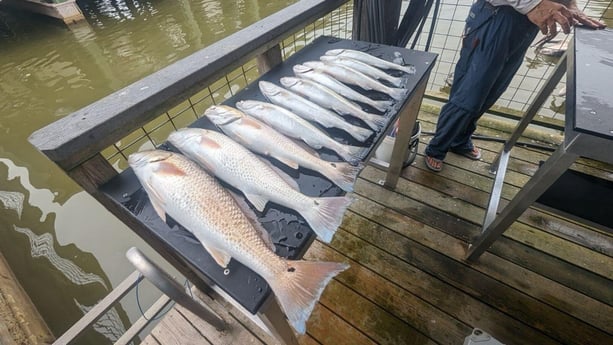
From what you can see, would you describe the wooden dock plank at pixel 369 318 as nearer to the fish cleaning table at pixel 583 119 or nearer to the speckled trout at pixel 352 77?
the fish cleaning table at pixel 583 119

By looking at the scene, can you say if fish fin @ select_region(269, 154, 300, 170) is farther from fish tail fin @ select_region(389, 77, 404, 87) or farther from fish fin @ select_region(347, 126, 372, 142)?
fish tail fin @ select_region(389, 77, 404, 87)

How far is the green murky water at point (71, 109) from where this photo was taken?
10.8 feet

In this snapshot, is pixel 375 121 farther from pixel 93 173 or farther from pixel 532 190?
pixel 93 173

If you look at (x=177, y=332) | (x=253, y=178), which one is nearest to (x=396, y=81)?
(x=253, y=178)

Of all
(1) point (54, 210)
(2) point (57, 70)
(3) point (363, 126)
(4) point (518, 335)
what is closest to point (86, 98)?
(2) point (57, 70)

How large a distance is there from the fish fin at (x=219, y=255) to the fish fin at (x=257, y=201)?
20 cm

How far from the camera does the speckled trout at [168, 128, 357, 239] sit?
95 cm

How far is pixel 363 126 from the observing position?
1.34m

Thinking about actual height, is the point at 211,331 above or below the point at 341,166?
below

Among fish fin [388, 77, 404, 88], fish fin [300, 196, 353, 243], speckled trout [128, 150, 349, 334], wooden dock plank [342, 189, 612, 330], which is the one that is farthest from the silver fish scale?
wooden dock plank [342, 189, 612, 330]

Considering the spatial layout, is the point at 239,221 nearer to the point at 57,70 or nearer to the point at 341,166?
the point at 341,166

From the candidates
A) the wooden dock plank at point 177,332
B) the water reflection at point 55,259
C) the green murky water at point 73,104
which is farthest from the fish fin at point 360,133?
the water reflection at point 55,259

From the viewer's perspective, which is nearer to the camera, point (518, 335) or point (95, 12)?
point (518, 335)

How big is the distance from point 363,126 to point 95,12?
44.8ft
